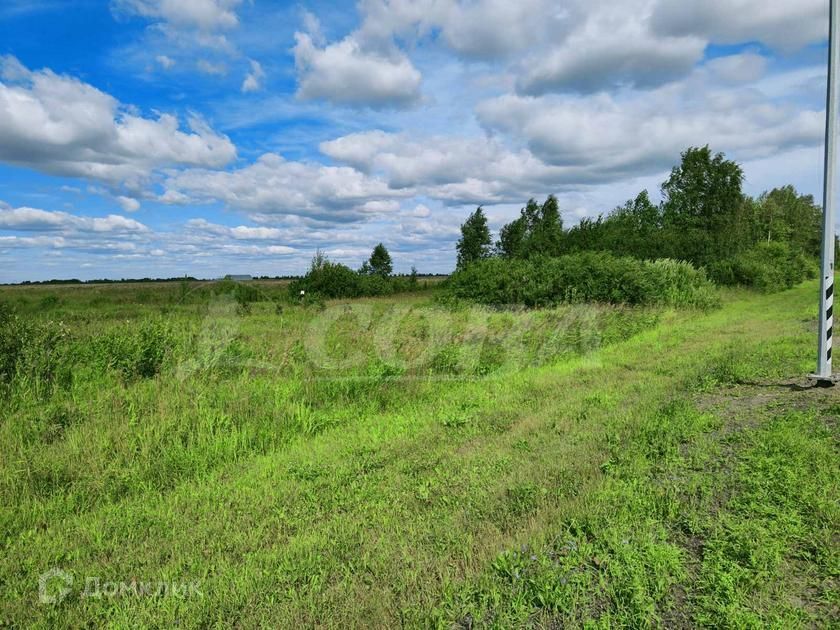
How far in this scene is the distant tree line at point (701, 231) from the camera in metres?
38.5

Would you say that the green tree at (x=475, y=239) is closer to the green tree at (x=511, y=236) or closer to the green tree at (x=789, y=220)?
the green tree at (x=511, y=236)

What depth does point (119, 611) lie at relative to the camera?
3.15m

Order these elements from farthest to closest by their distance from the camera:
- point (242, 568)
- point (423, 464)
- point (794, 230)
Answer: point (794, 230) < point (423, 464) < point (242, 568)

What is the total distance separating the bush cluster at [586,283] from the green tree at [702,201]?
18704 mm

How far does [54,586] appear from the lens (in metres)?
3.45

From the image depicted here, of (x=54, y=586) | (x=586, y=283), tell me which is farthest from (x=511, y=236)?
(x=54, y=586)

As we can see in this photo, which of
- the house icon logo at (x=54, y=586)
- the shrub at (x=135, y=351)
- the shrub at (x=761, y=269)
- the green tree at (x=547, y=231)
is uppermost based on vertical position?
the green tree at (x=547, y=231)

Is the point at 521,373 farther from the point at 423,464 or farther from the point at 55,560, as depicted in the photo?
the point at 55,560

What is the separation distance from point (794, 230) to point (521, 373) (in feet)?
231

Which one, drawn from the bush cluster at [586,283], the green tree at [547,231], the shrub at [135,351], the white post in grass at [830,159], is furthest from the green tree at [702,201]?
the shrub at [135,351]

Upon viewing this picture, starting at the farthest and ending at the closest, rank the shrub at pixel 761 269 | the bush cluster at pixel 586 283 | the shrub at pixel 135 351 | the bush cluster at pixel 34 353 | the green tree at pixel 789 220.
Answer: the green tree at pixel 789 220 → the shrub at pixel 761 269 → the bush cluster at pixel 586 283 → the shrub at pixel 135 351 → the bush cluster at pixel 34 353

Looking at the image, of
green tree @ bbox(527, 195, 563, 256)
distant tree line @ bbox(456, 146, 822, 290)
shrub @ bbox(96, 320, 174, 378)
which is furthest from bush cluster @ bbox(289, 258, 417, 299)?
shrub @ bbox(96, 320, 174, 378)

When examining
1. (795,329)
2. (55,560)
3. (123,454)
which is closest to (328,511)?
(55,560)

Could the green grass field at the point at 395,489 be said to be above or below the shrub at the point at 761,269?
below
